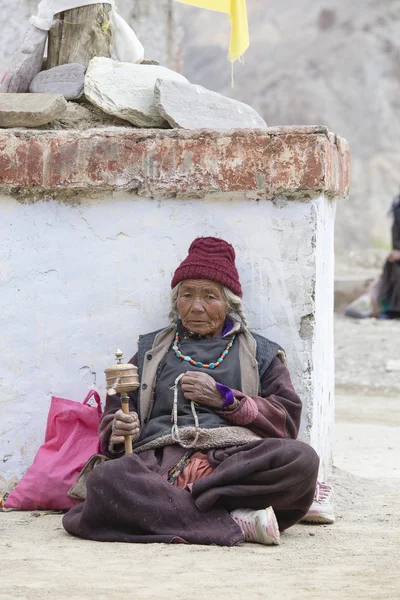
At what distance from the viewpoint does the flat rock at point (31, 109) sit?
15.4 feet

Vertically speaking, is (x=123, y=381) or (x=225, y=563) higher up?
(x=123, y=381)

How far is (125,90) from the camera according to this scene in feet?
16.1

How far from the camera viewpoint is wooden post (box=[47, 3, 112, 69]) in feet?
17.1

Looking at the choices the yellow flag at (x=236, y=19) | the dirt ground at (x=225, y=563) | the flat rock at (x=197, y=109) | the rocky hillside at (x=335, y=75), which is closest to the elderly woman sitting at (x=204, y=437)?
the dirt ground at (x=225, y=563)

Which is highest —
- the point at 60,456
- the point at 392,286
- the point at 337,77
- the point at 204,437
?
the point at 337,77

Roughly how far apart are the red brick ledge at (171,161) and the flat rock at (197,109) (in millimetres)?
219

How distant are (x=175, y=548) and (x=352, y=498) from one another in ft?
4.66

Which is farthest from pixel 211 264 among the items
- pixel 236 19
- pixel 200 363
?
pixel 236 19

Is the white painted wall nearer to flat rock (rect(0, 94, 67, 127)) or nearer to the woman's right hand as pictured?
flat rock (rect(0, 94, 67, 127))

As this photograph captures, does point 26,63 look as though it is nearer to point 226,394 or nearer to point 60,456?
point 60,456

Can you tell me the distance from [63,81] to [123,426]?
1807 mm

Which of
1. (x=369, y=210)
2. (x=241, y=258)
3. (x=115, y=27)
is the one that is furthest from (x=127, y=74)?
(x=369, y=210)

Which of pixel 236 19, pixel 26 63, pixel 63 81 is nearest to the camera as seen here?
pixel 63 81

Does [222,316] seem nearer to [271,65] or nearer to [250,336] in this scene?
[250,336]
